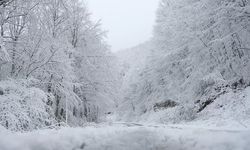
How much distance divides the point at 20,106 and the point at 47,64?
4.41m

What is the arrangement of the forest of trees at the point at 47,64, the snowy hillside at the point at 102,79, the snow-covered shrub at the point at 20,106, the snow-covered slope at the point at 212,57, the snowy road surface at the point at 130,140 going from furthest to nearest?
the snow-covered slope at the point at 212,57
the forest of trees at the point at 47,64
the snow-covered shrub at the point at 20,106
the snowy hillside at the point at 102,79
the snowy road surface at the point at 130,140

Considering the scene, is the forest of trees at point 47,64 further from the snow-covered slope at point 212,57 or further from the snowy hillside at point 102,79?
the snow-covered slope at point 212,57

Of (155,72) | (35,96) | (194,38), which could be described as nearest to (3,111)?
(35,96)

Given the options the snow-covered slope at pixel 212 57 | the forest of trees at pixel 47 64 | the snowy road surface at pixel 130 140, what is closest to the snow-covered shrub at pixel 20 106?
the forest of trees at pixel 47 64

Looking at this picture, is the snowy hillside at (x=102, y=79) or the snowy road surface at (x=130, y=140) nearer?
the snowy road surface at (x=130, y=140)

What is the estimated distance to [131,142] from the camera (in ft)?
9.98

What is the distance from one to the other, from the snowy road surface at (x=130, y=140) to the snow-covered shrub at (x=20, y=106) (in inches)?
255

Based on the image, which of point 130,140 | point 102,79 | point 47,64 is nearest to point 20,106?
point 47,64

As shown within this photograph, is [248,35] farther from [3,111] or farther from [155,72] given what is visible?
[155,72]

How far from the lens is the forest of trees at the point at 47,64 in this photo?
399 inches

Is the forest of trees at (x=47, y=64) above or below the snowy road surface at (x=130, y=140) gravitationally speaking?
above

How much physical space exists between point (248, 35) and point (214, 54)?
336 centimetres

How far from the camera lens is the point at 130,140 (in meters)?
3.07

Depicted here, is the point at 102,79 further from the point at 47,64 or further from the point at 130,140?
the point at 130,140
